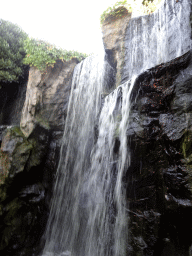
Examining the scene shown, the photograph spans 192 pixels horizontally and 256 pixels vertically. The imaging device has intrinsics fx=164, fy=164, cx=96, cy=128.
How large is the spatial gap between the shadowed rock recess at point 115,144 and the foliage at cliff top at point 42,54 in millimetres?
420

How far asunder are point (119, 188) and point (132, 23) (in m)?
7.54

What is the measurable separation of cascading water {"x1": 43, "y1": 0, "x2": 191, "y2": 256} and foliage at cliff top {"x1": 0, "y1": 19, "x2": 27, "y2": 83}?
11.2 ft

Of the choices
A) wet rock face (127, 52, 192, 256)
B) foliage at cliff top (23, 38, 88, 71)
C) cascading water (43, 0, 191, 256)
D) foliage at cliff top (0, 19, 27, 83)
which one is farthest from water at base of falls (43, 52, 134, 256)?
foliage at cliff top (0, 19, 27, 83)

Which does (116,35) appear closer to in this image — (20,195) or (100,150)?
(100,150)

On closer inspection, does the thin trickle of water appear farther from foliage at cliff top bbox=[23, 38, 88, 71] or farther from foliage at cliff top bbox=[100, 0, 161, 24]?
foliage at cliff top bbox=[23, 38, 88, 71]

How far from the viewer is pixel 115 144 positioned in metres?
4.95

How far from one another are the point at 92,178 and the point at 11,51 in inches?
328

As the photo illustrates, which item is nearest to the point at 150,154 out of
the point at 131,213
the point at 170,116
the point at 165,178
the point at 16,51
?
the point at 165,178

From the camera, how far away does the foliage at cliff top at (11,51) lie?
8539mm

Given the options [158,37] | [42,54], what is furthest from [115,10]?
[42,54]

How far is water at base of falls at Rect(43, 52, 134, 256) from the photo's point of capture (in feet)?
14.4

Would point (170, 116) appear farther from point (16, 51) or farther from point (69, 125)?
point (16, 51)

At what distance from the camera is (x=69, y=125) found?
7.55m

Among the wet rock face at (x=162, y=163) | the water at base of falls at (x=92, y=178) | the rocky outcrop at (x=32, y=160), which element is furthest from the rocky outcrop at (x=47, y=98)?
the wet rock face at (x=162, y=163)
